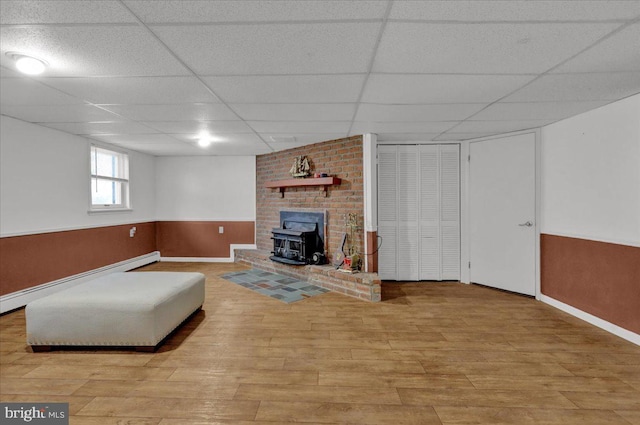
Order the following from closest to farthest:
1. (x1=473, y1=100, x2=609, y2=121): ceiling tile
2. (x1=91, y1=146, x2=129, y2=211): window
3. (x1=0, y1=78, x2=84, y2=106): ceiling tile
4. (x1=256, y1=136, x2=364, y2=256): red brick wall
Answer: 1. (x1=0, y1=78, x2=84, y2=106): ceiling tile
2. (x1=473, y1=100, x2=609, y2=121): ceiling tile
3. (x1=256, y1=136, x2=364, y2=256): red brick wall
4. (x1=91, y1=146, x2=129, y2=211): window

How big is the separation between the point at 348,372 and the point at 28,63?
2947mm

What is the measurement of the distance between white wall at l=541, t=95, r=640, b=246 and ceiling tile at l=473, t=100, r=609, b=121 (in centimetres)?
16

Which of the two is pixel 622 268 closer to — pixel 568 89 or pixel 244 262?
pixel 568 89

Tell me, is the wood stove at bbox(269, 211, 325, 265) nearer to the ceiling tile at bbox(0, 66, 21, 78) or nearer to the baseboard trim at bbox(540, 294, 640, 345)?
the baseboard trim at bbox(540, 294, 640, 345)

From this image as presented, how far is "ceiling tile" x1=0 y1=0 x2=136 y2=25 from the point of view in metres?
1.39

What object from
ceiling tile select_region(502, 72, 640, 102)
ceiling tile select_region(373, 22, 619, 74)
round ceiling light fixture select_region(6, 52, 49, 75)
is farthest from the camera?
ceiling tile select_region(502, 72, 640, 102)

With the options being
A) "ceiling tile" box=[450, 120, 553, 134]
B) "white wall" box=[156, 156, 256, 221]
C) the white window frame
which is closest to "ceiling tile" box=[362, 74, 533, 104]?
"ceiling tile" box=[450, 120, 553, 134]

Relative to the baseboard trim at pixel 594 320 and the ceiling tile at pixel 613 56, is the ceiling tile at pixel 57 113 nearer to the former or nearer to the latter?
the ceiling tile at pixel 613 56

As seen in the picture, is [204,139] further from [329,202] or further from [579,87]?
[579,87]

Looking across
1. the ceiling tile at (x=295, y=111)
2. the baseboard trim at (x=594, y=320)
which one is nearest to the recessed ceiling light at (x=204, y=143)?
the ceiling tile at (x=295, y=111)

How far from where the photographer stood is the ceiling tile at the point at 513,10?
140 cm

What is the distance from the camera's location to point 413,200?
441cm

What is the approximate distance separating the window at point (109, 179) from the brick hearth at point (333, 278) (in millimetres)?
2589

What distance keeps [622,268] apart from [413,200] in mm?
2289
